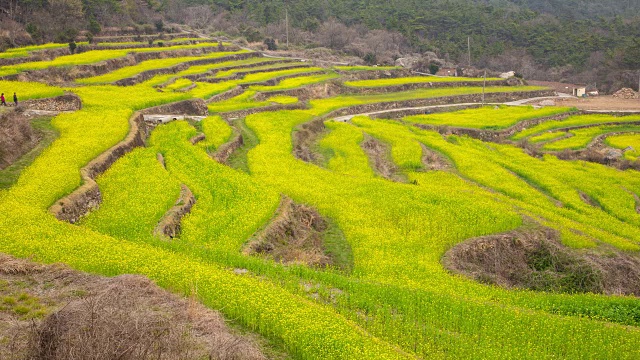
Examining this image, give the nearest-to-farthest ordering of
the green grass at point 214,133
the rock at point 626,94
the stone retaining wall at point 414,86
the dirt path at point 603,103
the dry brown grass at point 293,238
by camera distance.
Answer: the dry brown grass at point 293,238
the green grass at point 214,133
the dirt path at point 603,103
the stone retaining wall at point 414,86
the rock at point 626,94

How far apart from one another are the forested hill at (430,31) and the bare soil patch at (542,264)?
183 ft

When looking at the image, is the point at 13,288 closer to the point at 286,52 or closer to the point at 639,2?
the point at 286,52

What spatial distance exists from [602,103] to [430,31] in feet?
110

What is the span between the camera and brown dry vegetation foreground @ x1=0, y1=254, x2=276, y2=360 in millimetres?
8000

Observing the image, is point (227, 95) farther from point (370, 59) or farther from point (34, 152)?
point (370, 59)

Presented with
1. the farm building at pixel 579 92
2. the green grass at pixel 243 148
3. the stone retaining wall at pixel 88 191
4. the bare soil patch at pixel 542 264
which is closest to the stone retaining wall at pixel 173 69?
the green grass at pixel 243 148

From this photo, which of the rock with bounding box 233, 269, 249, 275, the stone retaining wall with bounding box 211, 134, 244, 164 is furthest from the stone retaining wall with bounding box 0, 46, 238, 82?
the rock with bounding box 233, 269, 249, 275

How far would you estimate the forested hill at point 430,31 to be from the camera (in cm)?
7644

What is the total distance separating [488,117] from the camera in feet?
162

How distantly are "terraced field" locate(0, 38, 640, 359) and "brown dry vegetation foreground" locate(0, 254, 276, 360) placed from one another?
0.79 m

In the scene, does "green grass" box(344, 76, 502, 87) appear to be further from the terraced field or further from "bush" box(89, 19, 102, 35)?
"bush" box(89, 19, 102, 35)

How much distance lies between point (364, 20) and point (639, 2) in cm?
8274

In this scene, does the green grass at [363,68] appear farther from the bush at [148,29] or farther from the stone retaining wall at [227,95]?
the stone retaining wall at [227,95]

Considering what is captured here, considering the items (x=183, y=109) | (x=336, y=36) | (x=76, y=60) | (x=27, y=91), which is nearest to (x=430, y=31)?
(x=336, y=36)
